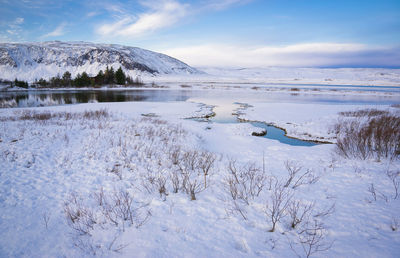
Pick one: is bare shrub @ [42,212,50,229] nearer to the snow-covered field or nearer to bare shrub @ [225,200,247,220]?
the snow-covered field

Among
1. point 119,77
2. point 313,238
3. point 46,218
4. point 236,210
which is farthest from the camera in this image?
point 119,77

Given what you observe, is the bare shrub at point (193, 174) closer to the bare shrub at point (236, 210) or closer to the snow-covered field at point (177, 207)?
the snow-covered field at point (177, 207)

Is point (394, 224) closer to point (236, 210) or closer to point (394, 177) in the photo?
point (394, 177)

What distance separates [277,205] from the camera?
4.35 meters

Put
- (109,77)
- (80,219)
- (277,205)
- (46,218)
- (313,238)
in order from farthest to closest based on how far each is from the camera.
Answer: (109,77) → (277,205) → (46,218) → (80,219) → (313,238)

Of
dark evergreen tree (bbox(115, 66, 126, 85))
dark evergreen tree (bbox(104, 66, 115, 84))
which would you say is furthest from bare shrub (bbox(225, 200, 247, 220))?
dark evergreen tree (bbox(104, 66, 115, 84))

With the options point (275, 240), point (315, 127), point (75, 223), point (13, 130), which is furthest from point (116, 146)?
point (315, 127)

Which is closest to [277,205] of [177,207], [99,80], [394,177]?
[177,207]

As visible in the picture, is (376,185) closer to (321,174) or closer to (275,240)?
(321,174)

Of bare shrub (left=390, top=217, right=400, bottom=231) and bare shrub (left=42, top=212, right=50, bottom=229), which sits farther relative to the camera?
bare shrub (left=42, top=212, right=50, bottom=229)

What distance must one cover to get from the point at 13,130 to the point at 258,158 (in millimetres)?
12934

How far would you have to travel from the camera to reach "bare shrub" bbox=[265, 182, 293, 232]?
378 centimetres

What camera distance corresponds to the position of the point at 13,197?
476 cm

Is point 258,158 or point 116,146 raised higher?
point 116,146
